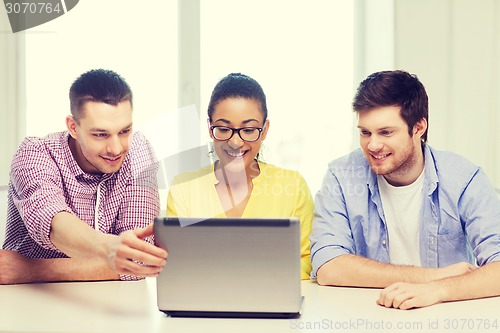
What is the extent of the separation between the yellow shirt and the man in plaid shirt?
0.33ft

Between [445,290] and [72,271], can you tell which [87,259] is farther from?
[445,290]

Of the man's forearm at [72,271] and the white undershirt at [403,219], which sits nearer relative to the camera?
the man's forearm at [72,271]

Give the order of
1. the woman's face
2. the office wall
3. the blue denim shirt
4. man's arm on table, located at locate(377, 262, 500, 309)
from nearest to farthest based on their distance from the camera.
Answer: man's arm on table, located at locate(377, 262, 500, 309) < the blue denim shirt < the woman's face < the office wall

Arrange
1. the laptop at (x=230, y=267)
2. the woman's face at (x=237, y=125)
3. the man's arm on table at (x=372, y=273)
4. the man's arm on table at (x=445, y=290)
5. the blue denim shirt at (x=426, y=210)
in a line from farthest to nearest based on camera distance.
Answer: the woman's face at (x=237, y=125), the blue denim shirt at (x=426, y=210), the man's arm on table at (x=372, y=273), the man's arm on table at (x=445, y=290), the laptop at (x=230, y=267)

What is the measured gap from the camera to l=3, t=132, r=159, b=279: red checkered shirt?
1.95 meters

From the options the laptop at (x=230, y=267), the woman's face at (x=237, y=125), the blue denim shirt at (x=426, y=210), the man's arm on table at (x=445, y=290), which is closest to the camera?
the laptop at (x=230, y=267)

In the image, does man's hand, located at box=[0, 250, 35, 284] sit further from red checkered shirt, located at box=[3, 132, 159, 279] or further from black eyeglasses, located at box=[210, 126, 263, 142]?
black eyeglasses, located at box=[210, 126, 263, 142]

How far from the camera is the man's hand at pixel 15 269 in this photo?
1.85 metres

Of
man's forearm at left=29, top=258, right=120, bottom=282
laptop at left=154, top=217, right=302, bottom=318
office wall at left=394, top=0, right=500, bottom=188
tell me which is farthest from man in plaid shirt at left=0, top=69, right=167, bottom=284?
office wall at left=394, top=0, right=500, bottom=188

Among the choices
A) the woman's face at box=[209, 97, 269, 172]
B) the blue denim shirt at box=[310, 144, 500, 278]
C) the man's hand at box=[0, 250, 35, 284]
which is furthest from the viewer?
the woman's face at box=[209, 97, 269, 172]

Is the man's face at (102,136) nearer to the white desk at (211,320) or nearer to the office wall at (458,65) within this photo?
the white desk at (211,320)

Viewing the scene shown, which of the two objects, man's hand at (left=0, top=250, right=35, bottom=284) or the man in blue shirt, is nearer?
man's hand at (left=0, top=250, right=35, bottom=284)

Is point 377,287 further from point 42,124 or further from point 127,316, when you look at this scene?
point 42,124

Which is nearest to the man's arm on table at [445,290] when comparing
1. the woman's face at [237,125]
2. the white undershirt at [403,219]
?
the white undershirt at [403,219]
